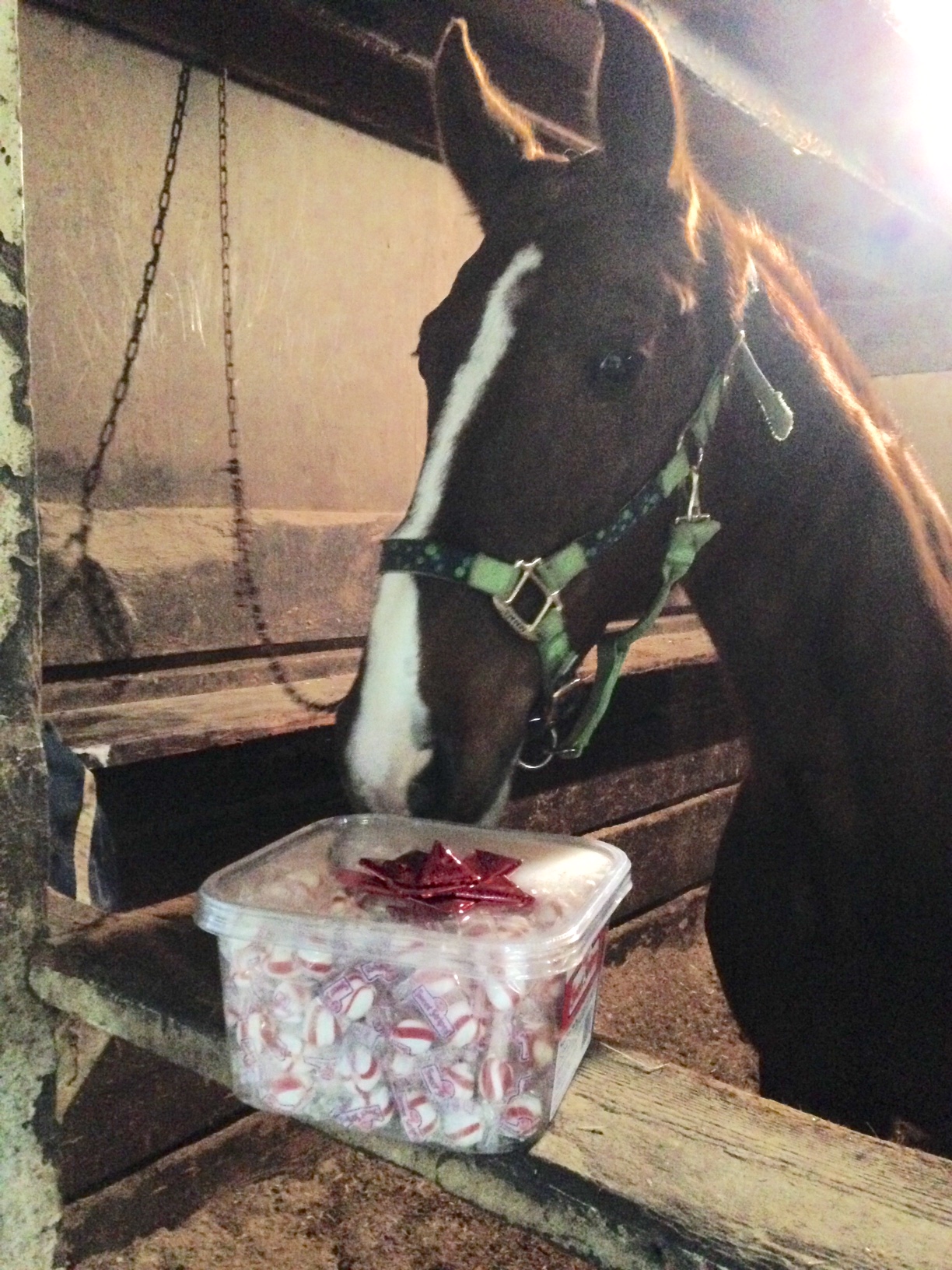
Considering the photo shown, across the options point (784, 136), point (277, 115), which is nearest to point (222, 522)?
point (277, 115)

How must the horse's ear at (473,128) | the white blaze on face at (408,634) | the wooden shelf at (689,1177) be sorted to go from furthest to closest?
1. the horse's ear at (473,128)
2. the white blaze on face at (408,634)
3. the wooden shelf at (689,1177)

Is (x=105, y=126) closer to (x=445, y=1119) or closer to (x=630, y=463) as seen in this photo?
(x=630, y=463)

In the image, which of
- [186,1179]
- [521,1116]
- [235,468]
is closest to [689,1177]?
[521,1116]

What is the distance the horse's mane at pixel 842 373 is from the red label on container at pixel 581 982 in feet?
2.42

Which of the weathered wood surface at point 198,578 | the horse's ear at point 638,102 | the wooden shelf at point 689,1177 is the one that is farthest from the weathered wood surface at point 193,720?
the horse's ear at point 638,102

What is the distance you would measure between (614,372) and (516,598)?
0.29 meters

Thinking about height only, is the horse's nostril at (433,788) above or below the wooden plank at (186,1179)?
above

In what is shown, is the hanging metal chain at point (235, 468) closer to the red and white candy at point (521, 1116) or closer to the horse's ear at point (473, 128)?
the horse's ear at point (473, 128)

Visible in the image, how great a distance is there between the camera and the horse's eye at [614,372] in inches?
39.5

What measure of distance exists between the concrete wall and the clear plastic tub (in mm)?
1313

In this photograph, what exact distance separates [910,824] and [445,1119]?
0.81 meters

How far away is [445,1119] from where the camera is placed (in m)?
0.61

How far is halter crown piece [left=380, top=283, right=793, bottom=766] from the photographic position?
3.17ft

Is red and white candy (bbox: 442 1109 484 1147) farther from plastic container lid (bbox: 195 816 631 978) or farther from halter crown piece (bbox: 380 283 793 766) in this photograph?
halter crown piece (bbox: 380 283 793 766)
